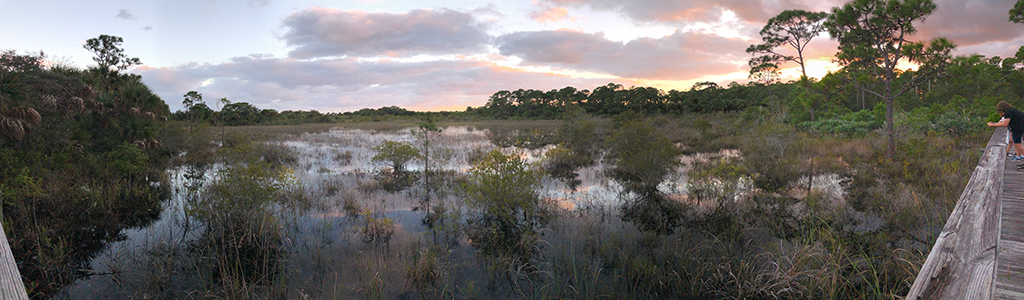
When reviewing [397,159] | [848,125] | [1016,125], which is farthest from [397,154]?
[848,125]

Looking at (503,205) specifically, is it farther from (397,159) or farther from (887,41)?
(887,41)

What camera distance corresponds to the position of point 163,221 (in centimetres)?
1014

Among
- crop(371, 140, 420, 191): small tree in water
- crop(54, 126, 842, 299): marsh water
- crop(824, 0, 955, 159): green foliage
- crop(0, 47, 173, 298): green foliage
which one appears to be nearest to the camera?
crop(54, 126, 842, 299): marsh water

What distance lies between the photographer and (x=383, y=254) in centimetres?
780

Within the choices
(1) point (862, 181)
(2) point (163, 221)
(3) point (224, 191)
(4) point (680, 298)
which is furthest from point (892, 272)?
(2) point (163, 221)

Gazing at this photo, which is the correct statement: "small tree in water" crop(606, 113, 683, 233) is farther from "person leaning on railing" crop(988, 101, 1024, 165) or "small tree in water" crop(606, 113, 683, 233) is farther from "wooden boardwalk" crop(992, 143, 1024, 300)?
"person leaning on railing" crop(988, 101, 1024, 165)

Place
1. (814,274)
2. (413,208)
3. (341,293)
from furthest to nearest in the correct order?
(413,208)
(341,293)
(814,274)

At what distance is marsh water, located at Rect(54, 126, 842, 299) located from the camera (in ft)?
20.6

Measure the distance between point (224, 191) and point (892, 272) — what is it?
41.8 ft

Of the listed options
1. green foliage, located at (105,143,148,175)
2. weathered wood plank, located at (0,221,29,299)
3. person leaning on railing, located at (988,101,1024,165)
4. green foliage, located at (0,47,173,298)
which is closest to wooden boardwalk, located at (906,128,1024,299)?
weathered wood plank, located at (0,221,29,299)

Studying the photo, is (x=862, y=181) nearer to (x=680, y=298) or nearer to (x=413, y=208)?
(x=680, y=298)

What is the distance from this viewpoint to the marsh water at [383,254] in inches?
247

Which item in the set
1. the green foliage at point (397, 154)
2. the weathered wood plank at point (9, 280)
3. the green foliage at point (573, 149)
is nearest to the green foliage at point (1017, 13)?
the green foliage at point (573, 149)

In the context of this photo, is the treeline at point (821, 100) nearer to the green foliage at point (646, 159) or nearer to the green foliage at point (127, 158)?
the green foliage at point (646, 159)
